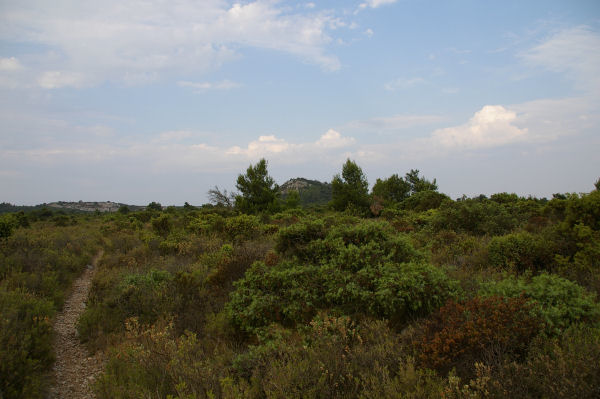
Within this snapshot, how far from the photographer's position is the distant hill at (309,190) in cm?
6762

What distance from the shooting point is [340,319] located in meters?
4.12

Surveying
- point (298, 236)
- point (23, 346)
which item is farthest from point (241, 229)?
point (23, 346)

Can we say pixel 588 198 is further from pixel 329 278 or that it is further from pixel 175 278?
pixel 175 278

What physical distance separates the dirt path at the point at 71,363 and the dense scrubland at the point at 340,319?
218mm

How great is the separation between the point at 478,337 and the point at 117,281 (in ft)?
28.6

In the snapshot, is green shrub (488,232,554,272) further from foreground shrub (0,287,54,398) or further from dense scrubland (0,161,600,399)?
foreground shrub (0,287,54,398)

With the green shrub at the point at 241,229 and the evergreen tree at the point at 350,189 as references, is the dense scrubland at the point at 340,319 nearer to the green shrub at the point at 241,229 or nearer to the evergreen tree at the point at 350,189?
the green shrub at the point at 241,229

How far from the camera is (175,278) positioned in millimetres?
7738

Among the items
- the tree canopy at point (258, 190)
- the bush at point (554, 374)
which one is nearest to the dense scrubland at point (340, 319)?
the bush at point (554, 374)

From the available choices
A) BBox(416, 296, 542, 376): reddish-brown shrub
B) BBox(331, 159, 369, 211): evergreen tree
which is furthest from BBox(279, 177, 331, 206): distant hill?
BBox(416, 296, 542, 376): reddish-brown shrub

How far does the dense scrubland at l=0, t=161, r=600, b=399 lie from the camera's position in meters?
3.12

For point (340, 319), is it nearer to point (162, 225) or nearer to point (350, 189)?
point (162, 225)

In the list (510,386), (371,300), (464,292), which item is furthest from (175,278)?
(510,386)

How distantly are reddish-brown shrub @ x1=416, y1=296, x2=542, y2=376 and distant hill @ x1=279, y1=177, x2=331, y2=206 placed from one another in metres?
58.6
